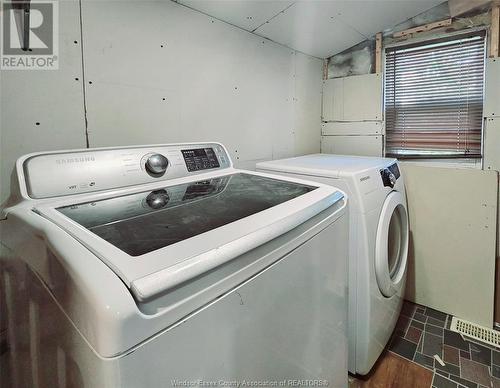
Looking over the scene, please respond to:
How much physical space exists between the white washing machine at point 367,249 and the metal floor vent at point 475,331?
0.64m

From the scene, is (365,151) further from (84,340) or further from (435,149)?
(84,340)

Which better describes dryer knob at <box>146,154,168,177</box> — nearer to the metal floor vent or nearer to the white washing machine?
the white washing machine

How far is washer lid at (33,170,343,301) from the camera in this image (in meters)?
0.50

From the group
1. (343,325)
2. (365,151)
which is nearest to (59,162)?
(343,325)

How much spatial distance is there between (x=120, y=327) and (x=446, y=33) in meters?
2.54

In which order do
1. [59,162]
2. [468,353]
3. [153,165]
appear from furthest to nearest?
1. [468,353]
2. [153,165]
3. [59,162]

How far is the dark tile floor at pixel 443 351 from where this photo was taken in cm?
154

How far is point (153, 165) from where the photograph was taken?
1105 millimetres

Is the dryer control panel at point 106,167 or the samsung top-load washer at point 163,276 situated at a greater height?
the dryer control panel at point 106,167

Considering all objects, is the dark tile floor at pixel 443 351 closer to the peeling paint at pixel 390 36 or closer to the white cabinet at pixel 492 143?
the white cabinet at pixel 492 143

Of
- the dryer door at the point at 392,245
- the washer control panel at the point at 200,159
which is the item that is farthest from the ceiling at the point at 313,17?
the dryer door at the point at 392,245

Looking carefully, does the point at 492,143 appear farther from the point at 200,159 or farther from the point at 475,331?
the point at 200,159

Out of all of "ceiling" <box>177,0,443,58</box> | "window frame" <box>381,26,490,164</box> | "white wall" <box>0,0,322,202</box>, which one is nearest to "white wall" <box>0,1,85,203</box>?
"white wall" <box>0,0,322,202</box>

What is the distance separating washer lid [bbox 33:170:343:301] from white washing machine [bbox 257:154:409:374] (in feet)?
1.28
